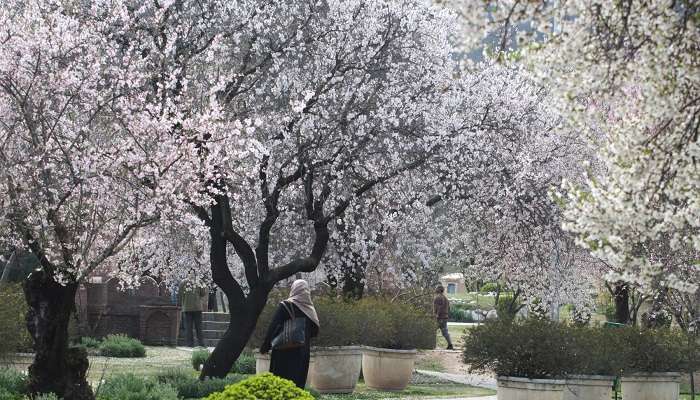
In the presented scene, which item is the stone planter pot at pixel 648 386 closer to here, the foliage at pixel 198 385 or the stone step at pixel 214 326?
the foliage at pixel 198 385

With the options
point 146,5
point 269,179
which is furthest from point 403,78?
point 146,5

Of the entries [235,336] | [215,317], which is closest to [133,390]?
[235,336]

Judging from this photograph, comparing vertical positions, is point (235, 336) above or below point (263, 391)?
above

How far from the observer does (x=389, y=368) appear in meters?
18.7

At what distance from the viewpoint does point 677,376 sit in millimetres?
16156

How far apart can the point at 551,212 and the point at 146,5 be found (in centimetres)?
755

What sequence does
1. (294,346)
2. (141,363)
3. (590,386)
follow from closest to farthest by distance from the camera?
(294,346) → (590,386) → (141,363)

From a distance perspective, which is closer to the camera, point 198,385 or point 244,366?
point 198,385

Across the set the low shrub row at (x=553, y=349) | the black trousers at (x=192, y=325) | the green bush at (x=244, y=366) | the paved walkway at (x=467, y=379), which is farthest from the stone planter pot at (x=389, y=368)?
the black trousers at (x=192, y=325)

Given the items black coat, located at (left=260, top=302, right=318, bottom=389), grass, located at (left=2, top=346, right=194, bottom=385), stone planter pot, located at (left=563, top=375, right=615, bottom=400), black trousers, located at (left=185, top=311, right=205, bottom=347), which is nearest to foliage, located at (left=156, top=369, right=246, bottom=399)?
black coat, located at (left=260, top=302, right=318, bottom=389)

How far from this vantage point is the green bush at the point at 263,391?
810 centimetres

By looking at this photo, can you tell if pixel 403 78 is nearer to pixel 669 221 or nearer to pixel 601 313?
pixel 669 221

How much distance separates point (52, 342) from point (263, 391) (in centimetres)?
483

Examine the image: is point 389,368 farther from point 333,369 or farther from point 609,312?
point 609,312
